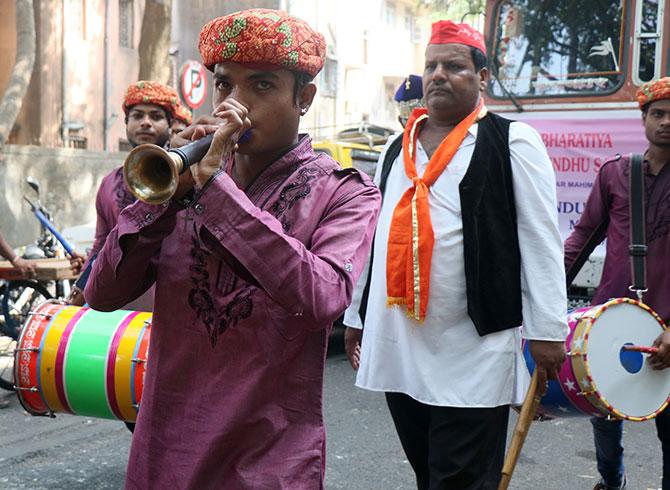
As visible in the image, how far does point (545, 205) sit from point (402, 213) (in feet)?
1.58

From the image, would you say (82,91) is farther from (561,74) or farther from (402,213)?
(402,213)

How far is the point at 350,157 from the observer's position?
896cm

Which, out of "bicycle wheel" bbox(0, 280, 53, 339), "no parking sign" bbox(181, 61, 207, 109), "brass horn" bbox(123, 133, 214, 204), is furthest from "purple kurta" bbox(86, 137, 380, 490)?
"no parking sign" bbox(181, 61, 207, 109)

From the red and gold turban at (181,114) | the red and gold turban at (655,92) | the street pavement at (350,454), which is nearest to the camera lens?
the red and gold turban at (655,92)

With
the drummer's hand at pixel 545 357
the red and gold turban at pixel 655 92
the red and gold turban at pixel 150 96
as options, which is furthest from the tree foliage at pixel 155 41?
the drummer's hand at pixel 545 357

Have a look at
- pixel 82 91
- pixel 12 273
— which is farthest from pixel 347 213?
pixel 82 91

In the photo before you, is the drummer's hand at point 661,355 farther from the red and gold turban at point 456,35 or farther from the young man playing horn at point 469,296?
the red and gold turban at point 456,35

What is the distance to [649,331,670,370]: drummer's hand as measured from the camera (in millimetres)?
3479

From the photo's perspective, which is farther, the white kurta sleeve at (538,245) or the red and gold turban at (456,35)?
the red and gold turban at (456,35)

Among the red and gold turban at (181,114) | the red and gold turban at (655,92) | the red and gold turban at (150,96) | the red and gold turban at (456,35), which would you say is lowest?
the red and gold turban at (181,114)

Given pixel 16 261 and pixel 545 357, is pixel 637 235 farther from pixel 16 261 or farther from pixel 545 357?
pixel 16 261

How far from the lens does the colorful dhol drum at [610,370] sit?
333cm

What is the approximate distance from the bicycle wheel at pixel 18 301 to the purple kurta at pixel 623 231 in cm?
447

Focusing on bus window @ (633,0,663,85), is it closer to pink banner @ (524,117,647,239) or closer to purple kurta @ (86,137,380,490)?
pink banner @ (524,117,647,239)
